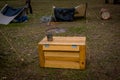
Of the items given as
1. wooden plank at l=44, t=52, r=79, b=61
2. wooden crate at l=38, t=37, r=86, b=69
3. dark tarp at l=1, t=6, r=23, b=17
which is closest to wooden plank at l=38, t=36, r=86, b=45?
wooden crate at l=38, t=37, r=86, b=69

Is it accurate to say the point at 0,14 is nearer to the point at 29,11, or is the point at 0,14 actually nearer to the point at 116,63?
the point at 29,11

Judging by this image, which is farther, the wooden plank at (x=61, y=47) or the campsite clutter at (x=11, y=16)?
the campsite clutter at (x=11, y=16)

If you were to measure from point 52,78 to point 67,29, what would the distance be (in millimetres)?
3885

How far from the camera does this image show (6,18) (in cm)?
→ 854

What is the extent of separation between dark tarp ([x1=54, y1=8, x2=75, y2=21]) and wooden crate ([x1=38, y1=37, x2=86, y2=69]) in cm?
465

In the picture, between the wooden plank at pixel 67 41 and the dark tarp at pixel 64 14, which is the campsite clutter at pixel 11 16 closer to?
the dark tarp at pixel 64 14

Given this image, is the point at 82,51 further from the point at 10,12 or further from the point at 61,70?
the point at 10,12

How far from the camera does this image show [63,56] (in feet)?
12.3

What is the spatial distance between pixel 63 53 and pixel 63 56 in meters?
0.07

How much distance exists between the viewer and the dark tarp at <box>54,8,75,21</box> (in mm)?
8444

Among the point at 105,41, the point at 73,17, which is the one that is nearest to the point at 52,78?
the point at 105,41

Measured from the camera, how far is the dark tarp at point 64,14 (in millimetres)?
8444

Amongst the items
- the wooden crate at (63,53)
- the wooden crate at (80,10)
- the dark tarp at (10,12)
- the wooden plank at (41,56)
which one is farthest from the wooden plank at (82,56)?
the dark tarp at (10,12)

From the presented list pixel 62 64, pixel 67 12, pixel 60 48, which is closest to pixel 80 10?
pixel 67 12
